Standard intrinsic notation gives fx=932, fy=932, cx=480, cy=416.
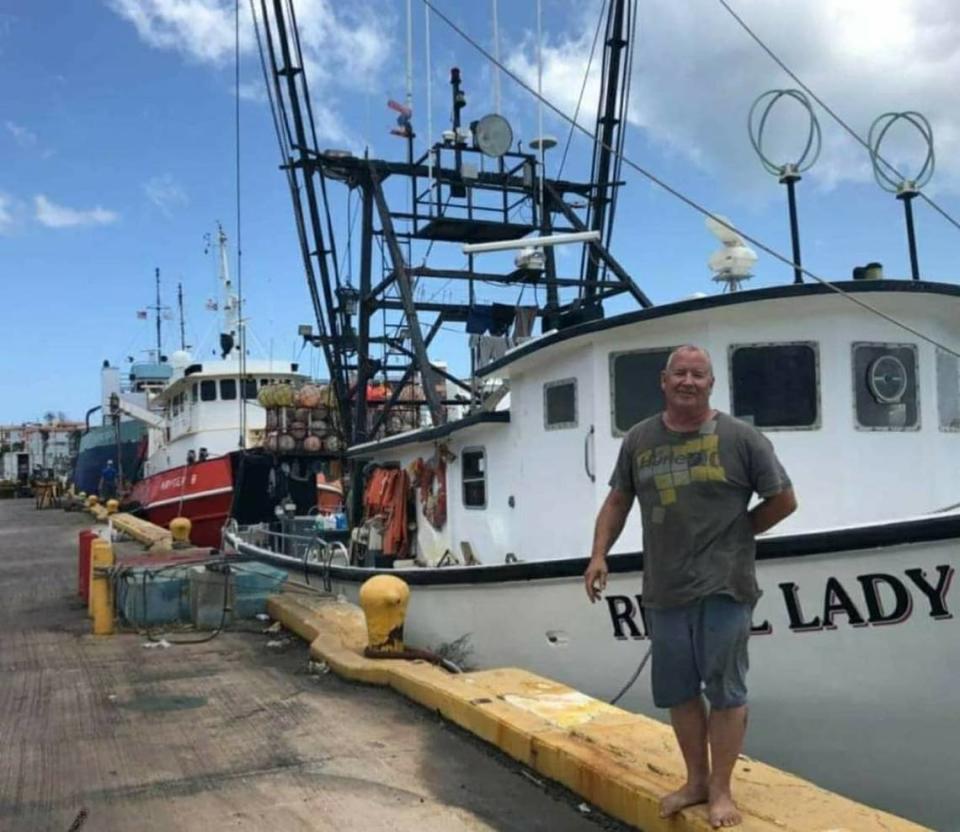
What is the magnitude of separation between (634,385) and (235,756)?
349 centimetres

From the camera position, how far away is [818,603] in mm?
4875

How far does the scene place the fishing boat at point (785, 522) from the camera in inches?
186

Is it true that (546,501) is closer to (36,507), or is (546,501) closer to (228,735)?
(228,735)

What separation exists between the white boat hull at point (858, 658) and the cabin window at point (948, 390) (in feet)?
6.97

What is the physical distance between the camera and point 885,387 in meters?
6.18

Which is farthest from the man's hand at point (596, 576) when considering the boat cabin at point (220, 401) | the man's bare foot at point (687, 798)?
the boat cabin at point (220, 401)

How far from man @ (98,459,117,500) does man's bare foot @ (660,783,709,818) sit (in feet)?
117

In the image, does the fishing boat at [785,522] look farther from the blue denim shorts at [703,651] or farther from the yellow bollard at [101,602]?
the yellow bollard at [101,602]

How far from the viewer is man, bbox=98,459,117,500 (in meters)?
36.5

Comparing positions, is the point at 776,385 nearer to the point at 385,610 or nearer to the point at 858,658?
the point at 858,658

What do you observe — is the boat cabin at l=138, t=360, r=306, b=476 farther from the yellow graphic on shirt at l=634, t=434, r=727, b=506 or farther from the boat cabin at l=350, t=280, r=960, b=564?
the yellow graphic on shirt at l=634, t=434, r=727, b=506

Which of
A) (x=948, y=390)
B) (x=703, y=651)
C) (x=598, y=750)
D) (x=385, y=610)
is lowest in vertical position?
(x=598, y=750)

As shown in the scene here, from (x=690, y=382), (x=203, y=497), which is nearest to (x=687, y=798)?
(x=690, y=382)

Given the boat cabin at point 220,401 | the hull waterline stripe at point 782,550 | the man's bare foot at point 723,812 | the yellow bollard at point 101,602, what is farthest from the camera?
the boat cabin at point 220,401
